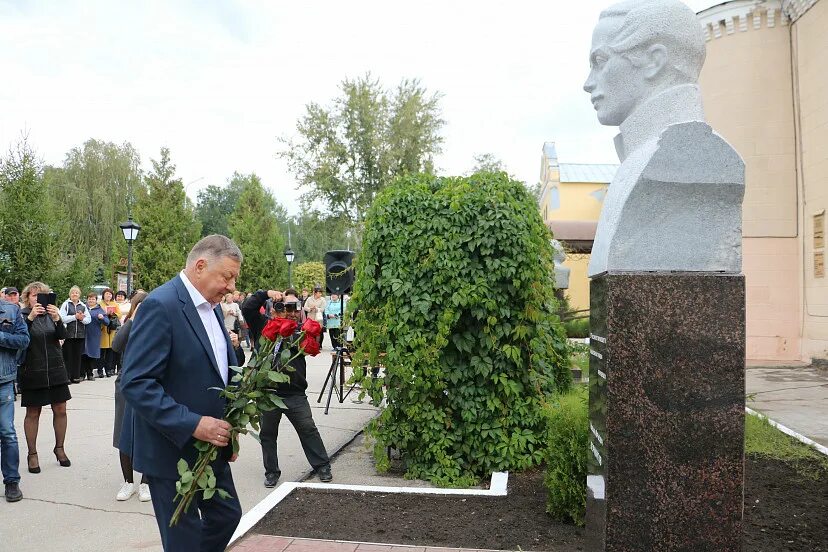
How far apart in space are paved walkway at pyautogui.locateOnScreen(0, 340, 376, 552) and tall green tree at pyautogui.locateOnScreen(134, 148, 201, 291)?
17.1m

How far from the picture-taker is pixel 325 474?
6.48 metres

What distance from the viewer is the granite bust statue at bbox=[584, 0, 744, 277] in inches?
129

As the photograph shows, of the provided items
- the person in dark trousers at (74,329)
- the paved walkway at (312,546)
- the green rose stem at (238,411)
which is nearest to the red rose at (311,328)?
the green rose stem at (238,411)

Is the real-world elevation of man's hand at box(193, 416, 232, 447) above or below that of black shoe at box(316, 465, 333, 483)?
above

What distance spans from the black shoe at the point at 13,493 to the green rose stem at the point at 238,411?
11.7ft

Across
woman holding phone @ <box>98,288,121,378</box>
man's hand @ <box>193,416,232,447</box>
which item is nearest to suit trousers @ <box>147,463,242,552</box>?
man's hand @ <box>193,416,232,447</box>

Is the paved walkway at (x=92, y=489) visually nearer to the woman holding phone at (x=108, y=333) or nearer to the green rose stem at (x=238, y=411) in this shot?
the green rose stem at (x=238, y=411)

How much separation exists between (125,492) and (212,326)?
3418 mm

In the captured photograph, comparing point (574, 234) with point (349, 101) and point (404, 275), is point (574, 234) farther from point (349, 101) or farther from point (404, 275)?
point (404, 275)

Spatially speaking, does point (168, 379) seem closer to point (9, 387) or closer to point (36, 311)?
point (9, 387)

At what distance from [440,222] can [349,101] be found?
1093 inches

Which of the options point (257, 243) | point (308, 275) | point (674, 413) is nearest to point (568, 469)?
point (674, 413)

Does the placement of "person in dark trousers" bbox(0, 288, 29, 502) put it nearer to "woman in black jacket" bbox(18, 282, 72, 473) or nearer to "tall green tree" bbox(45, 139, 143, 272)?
"woman in black jacket" bbox(18, 282, 72, 473)

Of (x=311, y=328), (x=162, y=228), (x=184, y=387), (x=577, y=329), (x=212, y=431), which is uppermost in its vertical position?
(x=162, y=228)
